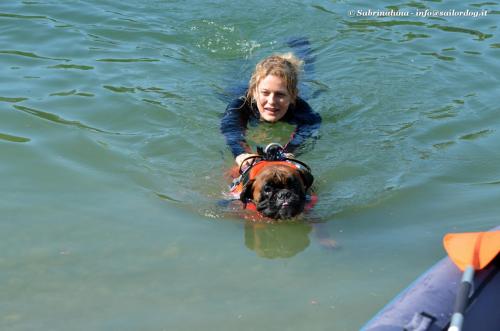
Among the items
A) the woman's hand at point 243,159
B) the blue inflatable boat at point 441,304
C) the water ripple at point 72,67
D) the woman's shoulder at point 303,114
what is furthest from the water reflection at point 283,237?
the water ripple at point 72,67

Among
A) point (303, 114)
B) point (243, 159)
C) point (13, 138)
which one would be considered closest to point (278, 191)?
point (243, 159)

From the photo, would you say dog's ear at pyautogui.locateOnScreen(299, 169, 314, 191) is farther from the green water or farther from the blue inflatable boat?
the blue inflatable boat

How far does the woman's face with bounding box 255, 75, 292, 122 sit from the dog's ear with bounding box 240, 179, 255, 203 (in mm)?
1472

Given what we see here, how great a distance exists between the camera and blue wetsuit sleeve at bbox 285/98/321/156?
6.31m

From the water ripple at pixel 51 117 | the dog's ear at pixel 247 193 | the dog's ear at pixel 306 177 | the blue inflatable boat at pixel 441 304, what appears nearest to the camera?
the blue inflatable boat at pixel 441 304

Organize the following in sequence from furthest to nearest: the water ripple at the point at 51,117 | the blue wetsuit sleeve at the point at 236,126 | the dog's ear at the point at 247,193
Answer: the water ripple at the point at 51,117
the blue wetsuit sleeve at the point at 236,126
the dog's ear at the point at 247,193

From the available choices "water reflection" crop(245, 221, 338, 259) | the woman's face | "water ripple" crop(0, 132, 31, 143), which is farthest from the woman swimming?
"water ripple" crop(0, 132, 31, 143)

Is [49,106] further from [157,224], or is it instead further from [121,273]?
[121,273]

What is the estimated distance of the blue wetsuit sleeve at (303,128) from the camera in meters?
6.31

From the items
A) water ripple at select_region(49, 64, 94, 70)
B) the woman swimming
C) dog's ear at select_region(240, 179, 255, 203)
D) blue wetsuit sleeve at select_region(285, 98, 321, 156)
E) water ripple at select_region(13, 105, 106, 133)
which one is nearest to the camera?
dog's ear at select_region(240, 179, 255, 203)

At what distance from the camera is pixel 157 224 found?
5.00 m

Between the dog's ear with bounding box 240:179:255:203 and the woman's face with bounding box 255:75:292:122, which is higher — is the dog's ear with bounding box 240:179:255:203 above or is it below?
below

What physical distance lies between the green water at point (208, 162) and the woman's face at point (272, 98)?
339 mm

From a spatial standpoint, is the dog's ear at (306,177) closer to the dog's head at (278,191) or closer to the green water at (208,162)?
the dog's head at (278,191)
